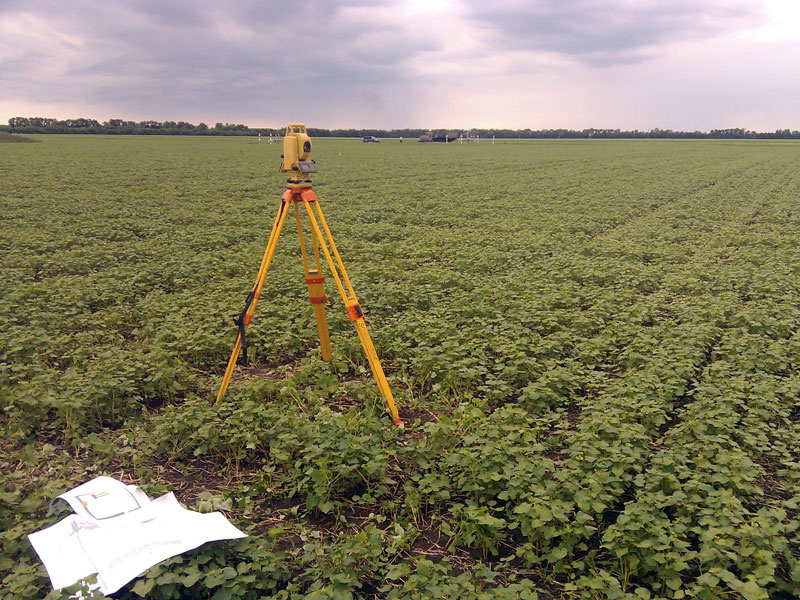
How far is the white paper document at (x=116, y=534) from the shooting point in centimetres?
337

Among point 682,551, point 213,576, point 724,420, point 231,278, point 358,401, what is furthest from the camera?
point 231,278

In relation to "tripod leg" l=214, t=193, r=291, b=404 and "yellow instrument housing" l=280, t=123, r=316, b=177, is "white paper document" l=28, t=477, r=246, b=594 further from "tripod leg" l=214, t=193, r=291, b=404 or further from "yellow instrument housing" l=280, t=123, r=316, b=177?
"yellow instrument housing" l=280, t=123, r=316, b=177

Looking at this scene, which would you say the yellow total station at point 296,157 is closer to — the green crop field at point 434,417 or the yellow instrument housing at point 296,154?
the yellow instrument housing at point 296,154

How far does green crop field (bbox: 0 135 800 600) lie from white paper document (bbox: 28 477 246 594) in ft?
0.33

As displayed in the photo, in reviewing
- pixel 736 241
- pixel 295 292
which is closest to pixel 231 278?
pixel 295 292

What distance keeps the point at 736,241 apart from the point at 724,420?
10.3 metres

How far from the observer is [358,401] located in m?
5.89

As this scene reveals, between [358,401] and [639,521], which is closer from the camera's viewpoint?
[639,521]

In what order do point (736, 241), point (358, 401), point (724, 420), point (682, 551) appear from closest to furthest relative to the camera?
point (682, 551) → point (724, 420) → point (358, 401) → point (736, 241)

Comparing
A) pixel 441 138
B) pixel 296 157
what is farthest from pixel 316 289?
pixel 441 138

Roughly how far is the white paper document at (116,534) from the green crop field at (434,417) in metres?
0.10

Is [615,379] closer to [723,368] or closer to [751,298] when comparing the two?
[723,368]

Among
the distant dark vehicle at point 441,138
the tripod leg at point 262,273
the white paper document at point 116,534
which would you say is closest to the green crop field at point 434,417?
the white paper document at point 116,534

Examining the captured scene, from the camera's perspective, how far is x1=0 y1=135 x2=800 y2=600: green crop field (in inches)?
140
